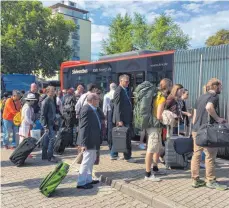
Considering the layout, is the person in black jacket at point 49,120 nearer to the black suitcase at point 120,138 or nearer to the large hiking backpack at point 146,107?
the black suitcase at point 120,138

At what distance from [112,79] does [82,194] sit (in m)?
6.62

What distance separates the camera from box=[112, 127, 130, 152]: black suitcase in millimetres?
6551

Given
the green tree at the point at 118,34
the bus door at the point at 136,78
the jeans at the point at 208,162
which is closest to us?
the jeans at the point at 208,162

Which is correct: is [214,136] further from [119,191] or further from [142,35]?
[142,35]

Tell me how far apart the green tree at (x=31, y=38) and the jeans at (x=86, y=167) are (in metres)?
28.3

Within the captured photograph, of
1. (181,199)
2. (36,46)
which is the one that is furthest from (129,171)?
(36,46)

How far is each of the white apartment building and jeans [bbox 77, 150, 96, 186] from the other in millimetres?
70903

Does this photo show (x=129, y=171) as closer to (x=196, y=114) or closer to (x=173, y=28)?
(x=196, y=114)

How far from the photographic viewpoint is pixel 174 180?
5578 mm

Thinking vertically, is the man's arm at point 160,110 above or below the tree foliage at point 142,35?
below

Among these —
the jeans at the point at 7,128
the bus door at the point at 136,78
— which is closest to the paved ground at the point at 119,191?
the jeans at the point at 7,128

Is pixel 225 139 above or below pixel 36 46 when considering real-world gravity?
below

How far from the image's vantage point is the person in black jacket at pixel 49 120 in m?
7.19

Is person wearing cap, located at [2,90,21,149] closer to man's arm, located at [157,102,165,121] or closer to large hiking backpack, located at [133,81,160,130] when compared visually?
large hiking backpack, located at [133,81,160,130]
